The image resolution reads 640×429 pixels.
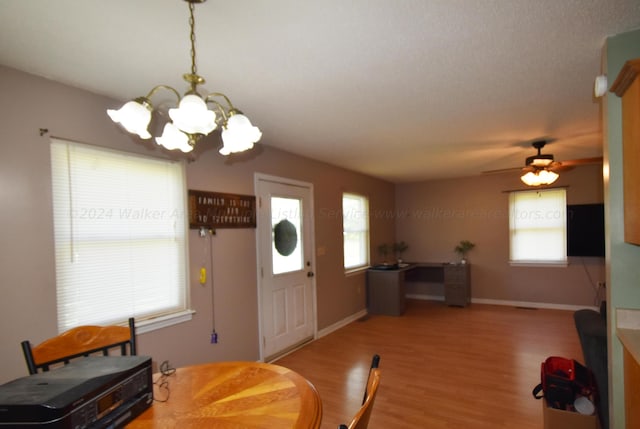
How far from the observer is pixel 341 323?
5.02 m

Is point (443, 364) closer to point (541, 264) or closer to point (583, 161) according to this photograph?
point (583, 161)

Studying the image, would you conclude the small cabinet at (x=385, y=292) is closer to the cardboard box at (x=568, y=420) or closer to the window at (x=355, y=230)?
the window at (x=355, y=230)

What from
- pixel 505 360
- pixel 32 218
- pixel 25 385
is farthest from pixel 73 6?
pixel 505 360

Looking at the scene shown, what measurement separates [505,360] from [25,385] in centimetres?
393

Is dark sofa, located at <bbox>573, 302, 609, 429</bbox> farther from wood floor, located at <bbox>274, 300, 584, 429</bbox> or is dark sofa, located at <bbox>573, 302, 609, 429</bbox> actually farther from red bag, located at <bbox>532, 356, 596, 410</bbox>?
wood floor, located at <bbox>274, 300, 584, 429</bbox>

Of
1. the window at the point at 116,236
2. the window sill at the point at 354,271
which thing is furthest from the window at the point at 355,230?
the window at the point at 116,236

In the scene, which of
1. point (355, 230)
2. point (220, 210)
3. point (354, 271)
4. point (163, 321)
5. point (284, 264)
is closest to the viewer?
point (163, 321)

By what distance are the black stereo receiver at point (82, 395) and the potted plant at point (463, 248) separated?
235 inches

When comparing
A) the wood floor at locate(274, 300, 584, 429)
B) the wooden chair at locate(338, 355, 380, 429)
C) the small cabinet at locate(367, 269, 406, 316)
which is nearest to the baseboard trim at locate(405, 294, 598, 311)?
the wood floor at locate(274, 300, 584, 429)

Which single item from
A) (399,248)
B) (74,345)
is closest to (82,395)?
(74,345)

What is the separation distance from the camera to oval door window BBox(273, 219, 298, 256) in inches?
Result: 155

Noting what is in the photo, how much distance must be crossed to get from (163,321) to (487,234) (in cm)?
562

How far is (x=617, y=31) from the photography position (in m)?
1.69

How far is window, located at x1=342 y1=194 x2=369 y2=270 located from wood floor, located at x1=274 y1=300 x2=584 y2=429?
0.96 metres
